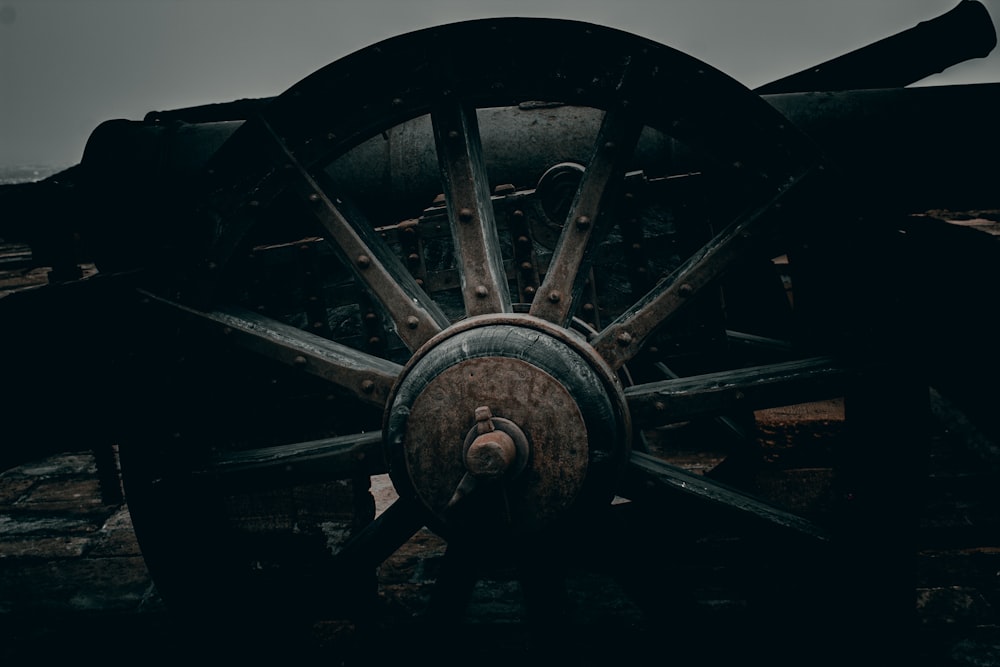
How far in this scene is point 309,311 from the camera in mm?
2166

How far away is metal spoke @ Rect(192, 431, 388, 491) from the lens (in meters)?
1.80

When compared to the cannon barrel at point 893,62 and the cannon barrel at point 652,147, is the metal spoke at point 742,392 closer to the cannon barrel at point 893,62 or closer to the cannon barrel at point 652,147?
the cannon barrel at point 652,147

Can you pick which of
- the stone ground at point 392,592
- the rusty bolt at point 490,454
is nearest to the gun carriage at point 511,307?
the rusty bolt at point 490,454

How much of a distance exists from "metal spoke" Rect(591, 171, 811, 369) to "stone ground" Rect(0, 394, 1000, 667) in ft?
2.55

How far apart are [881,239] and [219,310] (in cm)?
174

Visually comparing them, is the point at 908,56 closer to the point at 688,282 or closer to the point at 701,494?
the point at 688,282

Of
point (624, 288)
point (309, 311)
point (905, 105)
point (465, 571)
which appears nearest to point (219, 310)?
point (309, 311)

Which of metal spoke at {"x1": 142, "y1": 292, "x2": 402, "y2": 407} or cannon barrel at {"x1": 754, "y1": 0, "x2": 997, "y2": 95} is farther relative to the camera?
cannon barrel at {"x1": 754, "y1": 0, "x2": 997, "y2": 95}

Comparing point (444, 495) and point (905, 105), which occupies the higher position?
point (905, 105)

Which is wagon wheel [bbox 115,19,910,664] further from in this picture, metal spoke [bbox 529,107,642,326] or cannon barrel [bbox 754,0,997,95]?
cannon barrel [bbox 754,0,997,95]

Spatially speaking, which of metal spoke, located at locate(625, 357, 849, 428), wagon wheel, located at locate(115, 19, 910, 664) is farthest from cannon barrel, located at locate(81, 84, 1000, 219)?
metal spoke, located at locate(625, 357, 849, 428)

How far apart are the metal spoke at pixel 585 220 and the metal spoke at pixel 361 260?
0.32m

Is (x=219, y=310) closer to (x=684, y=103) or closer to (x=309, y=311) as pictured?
(x=309, y=311)

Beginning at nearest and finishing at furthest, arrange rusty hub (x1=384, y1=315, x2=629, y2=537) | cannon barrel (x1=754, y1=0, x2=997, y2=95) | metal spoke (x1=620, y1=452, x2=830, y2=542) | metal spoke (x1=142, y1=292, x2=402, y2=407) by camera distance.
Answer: rusty hub (x1=384, y1=315, x2=629, y2=537), metal spoke (x1=620, y1=452, x2=830, y2=542), metal spoke (x1=142, y1=292, x2=402, y2=407), cannon barrel (x1=754, y1=0, x2=997, y2=95)
